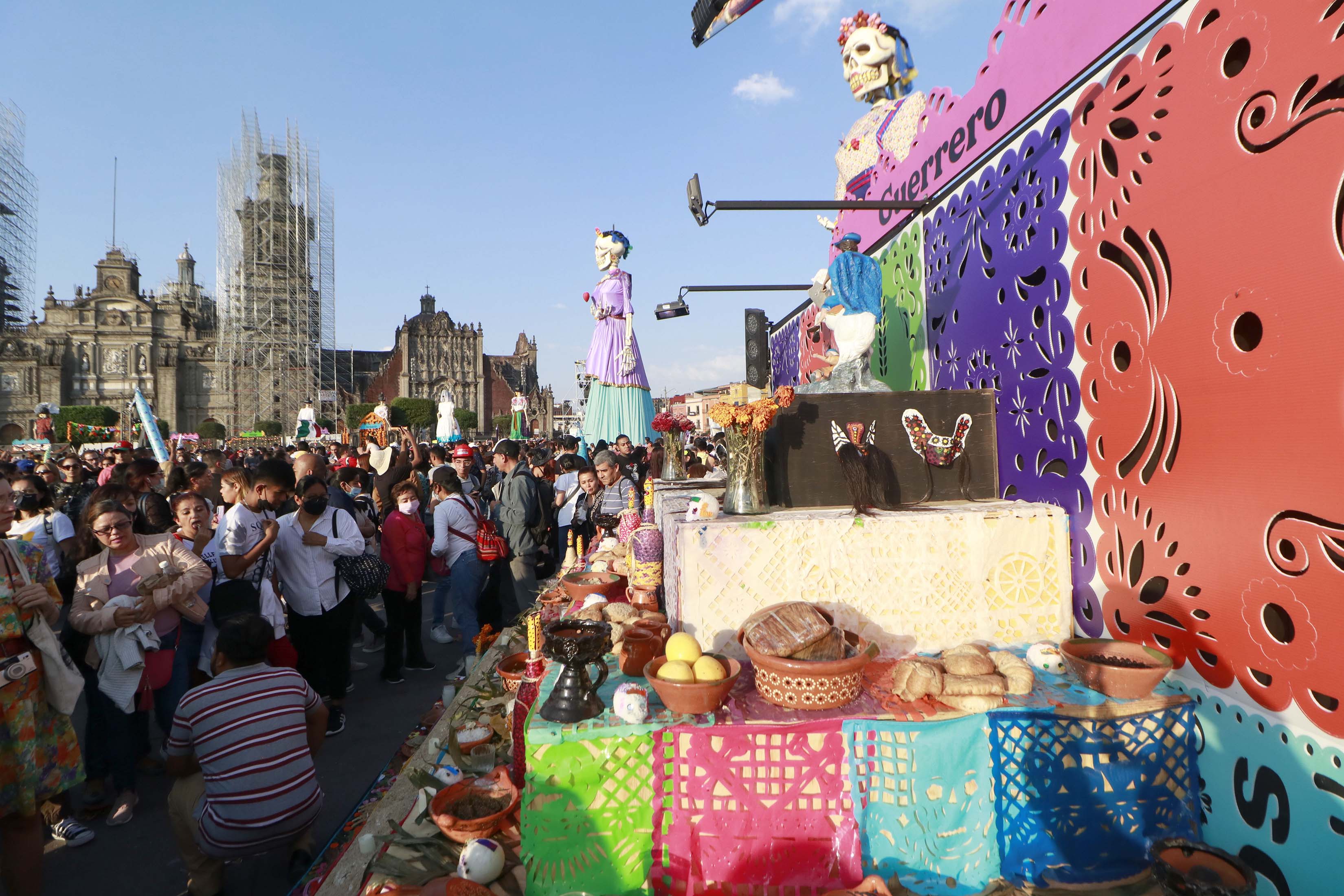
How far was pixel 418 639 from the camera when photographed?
18.9ft

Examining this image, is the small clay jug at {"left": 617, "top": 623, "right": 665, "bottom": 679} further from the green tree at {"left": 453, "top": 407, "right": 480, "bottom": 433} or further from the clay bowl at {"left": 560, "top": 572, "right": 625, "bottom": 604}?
the green tree at {"left": 453, "top": 407, "right": 480, "bottom": 433}

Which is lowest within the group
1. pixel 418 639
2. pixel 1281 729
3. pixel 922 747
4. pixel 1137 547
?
pixel 418 639

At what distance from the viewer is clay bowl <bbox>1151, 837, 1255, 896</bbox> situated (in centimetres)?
173

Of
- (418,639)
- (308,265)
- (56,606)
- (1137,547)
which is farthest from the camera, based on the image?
(308,265)

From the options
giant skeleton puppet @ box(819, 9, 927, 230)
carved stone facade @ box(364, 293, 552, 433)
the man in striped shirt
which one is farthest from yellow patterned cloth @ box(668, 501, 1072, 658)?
carved stone facade @ box(364, 293, 552, 433)

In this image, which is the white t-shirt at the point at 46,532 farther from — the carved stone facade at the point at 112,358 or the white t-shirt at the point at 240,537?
the carved stone facade at the point at 112,358

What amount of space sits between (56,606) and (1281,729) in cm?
→ 466

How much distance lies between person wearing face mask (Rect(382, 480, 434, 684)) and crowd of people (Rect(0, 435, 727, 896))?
0.06 ft

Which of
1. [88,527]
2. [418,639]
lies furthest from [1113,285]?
[418,639]

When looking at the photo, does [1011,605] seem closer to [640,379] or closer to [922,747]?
[922,747]

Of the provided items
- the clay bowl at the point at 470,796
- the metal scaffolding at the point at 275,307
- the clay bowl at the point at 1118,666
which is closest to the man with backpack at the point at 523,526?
the clay bowl at the point at 470,796

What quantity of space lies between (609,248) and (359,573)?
666cm

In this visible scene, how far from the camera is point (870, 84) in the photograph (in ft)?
19.1

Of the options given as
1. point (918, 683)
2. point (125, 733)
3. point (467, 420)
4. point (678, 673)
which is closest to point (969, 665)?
point (918, 683)
